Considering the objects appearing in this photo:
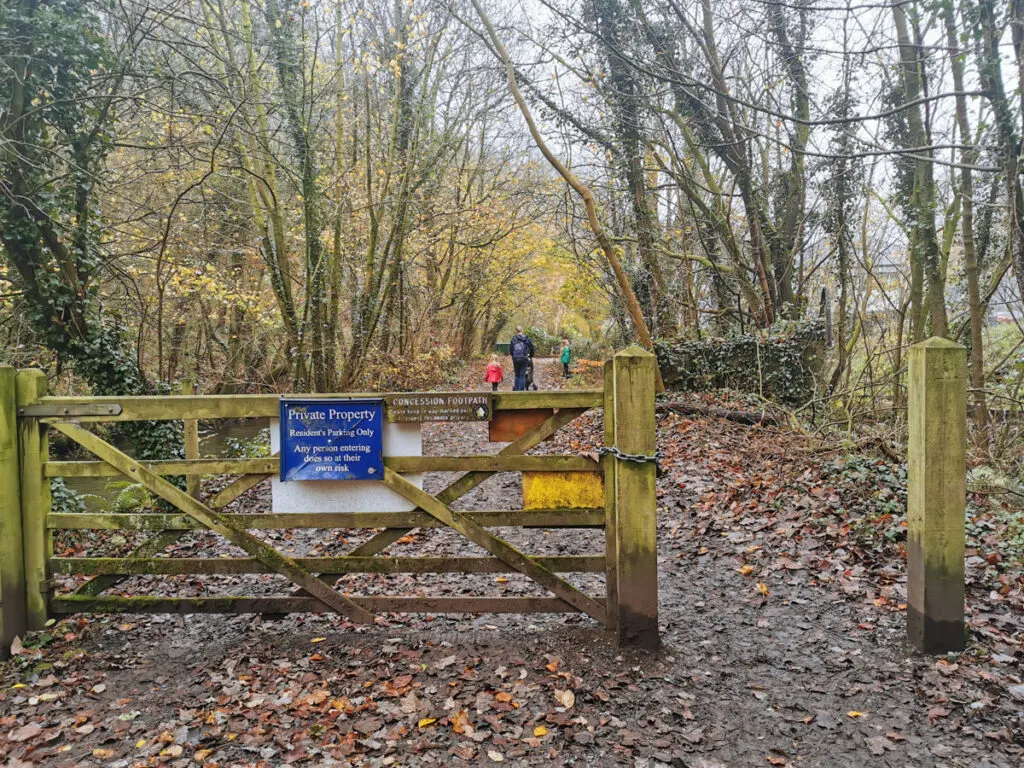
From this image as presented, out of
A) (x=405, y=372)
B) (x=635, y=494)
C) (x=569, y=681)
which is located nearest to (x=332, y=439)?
(x=635, y=494)

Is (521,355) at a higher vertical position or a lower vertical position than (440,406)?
higher

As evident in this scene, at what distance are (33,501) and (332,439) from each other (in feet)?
6.73

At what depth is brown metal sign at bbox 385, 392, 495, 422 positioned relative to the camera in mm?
3746

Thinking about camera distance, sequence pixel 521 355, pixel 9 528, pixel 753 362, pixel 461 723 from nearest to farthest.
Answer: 1. pixel 461 723
2. pixel 9 528
3. pixel 753 362
4. pixel 521 355

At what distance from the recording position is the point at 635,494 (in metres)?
3.68

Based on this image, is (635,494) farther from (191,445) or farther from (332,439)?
(191,445)

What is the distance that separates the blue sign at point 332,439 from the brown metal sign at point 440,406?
105 millimetres

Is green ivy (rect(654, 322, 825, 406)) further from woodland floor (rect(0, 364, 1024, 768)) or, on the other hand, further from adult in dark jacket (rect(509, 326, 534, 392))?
woodland floor (rect(0, 364, 1024, 768))

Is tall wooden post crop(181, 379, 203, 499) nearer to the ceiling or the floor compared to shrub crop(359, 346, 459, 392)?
nearer to the floor

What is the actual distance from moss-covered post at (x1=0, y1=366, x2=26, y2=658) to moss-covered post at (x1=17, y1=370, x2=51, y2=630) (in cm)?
3

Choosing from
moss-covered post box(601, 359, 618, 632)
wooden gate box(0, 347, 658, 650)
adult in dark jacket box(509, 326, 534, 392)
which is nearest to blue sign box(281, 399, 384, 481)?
wooden gate box(0, 347, 658, 650)

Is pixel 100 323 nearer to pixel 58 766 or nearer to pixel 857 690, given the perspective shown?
pixel 58 766

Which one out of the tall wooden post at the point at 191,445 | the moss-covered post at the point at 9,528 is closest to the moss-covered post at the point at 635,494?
the moss-covered post at the point at 9,528

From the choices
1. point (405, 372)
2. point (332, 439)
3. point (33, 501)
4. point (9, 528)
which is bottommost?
point (9, 528)
